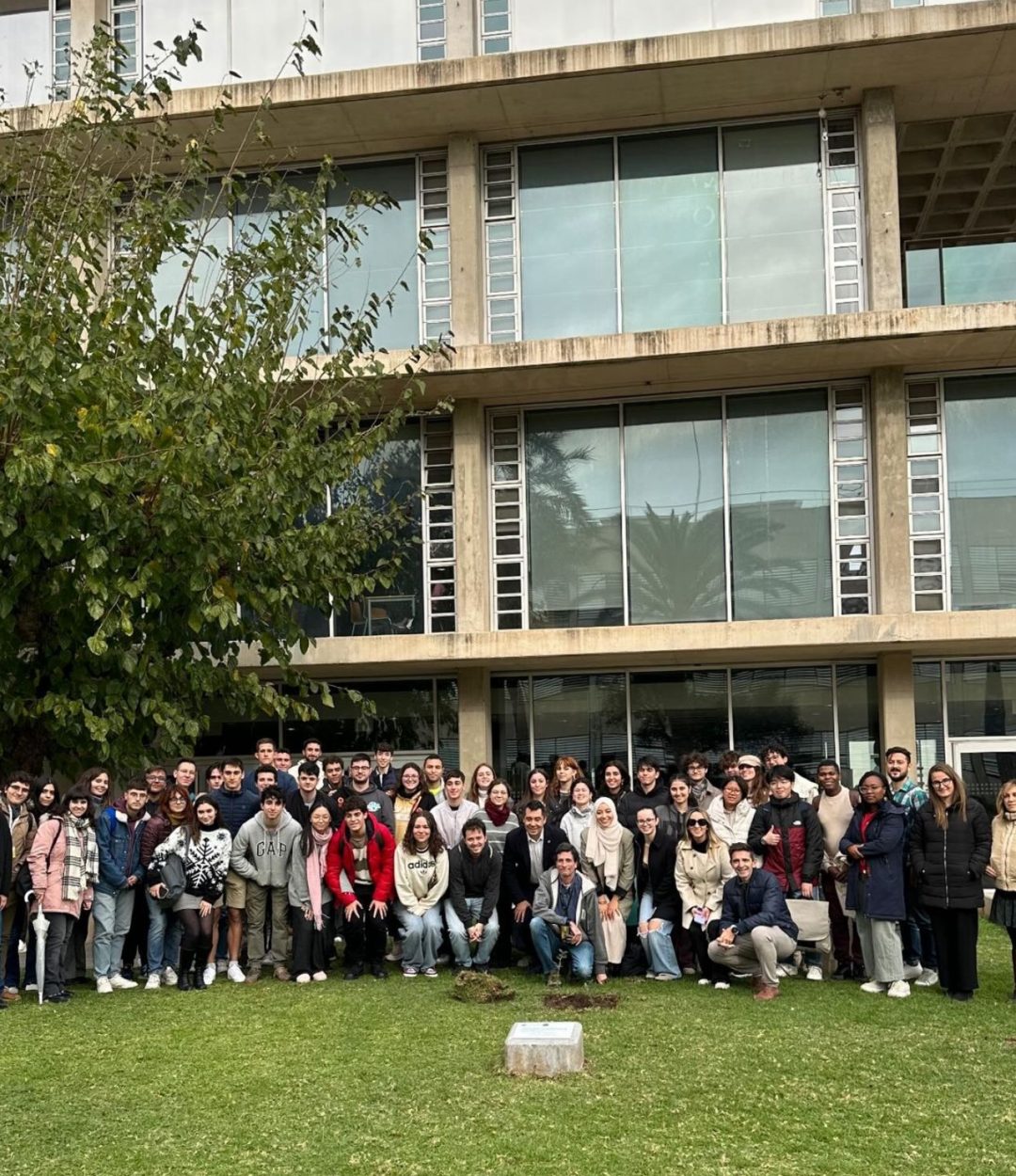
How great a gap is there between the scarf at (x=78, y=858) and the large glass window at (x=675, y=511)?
8.08m

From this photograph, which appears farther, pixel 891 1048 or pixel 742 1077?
pixel 891 1048

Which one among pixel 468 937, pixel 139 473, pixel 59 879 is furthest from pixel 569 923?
pixel 139 473

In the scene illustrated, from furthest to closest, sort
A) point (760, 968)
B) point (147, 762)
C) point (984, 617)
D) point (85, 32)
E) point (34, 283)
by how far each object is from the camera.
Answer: point (85, 32)
point (984, 617)
point (147, 762)
point (34, 283)
point (760, 968)

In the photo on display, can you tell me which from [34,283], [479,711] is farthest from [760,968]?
[34,283]

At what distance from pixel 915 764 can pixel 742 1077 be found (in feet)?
30.5

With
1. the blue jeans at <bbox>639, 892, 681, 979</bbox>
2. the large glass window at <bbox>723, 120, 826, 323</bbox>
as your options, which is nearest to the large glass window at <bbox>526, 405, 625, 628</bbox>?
the large glass window at <bbox>723, 120, 826, 323</bbox>

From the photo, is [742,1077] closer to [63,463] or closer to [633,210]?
[63,463]

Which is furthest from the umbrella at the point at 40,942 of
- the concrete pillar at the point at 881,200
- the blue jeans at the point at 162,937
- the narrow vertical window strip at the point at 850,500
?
the concrete pillar at the point at 881,200

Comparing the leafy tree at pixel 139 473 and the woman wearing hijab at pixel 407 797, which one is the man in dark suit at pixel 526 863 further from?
the leafy tree at pixel 139 473

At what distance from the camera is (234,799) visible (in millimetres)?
10898

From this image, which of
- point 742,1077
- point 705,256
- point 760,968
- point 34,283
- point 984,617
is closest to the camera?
point 742,1077

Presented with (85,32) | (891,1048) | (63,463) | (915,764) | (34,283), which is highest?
(85,32)

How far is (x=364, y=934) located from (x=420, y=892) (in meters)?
0.59

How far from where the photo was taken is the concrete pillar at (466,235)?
1605cm
